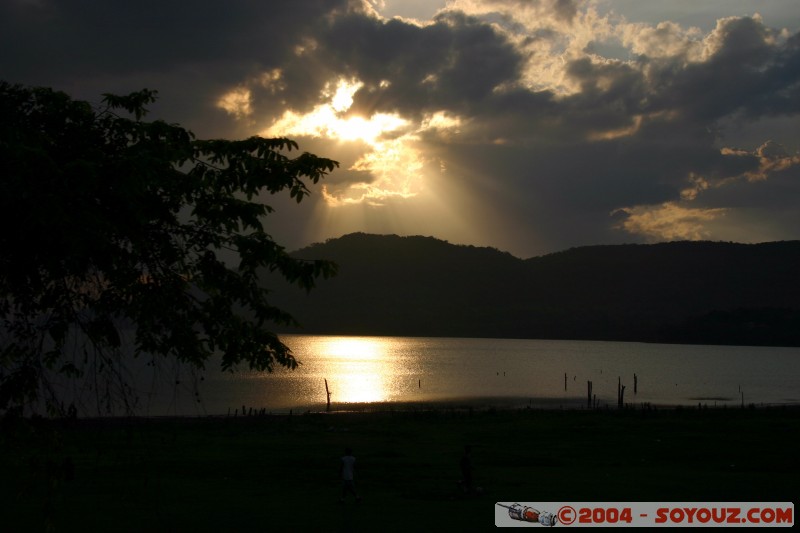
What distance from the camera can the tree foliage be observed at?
880 cm

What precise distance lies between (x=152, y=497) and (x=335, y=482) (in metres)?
7.63

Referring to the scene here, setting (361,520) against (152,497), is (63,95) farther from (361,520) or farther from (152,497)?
(152,497)

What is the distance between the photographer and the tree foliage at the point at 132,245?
8.80 m

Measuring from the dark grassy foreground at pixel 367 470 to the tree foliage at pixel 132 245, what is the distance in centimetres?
129

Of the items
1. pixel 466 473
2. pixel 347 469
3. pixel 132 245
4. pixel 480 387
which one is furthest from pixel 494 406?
pixel 132 245

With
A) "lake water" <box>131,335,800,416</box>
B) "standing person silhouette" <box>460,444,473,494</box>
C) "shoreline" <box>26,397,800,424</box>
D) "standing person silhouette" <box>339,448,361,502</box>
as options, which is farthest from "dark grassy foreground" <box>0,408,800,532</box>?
"lake water" <box>131,335,800,416</box>

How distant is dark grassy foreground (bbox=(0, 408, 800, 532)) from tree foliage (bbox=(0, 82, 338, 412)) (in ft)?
4.24

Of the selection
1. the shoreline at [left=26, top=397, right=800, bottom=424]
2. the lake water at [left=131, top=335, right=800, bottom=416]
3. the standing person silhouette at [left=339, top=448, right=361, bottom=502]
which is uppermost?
the lake water at [left=131, top=335, right=800, bottom=416]

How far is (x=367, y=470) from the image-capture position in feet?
119

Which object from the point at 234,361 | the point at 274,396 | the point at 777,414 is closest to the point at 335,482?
the point at 234,361

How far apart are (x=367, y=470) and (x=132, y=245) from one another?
1118 inches

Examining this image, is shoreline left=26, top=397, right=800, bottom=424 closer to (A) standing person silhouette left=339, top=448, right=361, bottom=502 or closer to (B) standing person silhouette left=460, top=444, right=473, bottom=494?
(B) standing person silhouette left=460, top=444, right=473, bottom=494

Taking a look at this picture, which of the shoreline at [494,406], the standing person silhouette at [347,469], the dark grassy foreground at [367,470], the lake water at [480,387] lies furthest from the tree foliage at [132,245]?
the lake water at [480,387]

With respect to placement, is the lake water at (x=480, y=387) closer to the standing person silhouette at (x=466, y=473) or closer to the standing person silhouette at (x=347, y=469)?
the standing person silhouette at (x=466, y=473)
